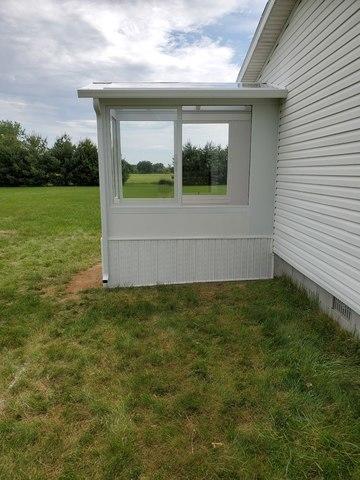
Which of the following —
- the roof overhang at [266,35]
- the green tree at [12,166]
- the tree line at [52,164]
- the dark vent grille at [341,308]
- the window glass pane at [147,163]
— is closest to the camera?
the dark vent grille at [341,308]

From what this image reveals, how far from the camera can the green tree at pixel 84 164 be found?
27.9 m

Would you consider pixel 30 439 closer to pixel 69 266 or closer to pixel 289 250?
pixel 289 250

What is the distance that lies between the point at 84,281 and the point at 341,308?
3.79 m

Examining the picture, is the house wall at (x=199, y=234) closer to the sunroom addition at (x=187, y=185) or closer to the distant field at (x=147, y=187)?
the sunroom addition at (x=187, y=185)

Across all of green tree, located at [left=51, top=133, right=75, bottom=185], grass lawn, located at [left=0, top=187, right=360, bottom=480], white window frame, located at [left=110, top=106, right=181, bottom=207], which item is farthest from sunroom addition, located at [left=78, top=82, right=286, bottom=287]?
green tree, located at [left=51, top=133, right=75, bottom=185]

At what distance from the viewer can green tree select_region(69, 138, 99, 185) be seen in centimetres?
2792

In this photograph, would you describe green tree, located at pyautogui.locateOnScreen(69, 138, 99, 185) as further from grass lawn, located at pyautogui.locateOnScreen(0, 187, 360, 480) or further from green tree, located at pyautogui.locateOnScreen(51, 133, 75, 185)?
grass lawn, located at pyautogui.locateOnScreen(0, 187, 360, 480)

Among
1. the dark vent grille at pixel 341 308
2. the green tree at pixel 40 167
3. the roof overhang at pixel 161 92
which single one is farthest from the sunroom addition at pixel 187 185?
the green tree at pixel 40 167

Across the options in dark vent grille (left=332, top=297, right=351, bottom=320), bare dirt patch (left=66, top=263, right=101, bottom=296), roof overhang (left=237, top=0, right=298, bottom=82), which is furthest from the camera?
bare dirt patch (left=66, top=263, right=101, bottom=296)

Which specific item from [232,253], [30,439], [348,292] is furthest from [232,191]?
[30,439]

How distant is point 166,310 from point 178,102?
2.82m

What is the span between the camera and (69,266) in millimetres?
6367

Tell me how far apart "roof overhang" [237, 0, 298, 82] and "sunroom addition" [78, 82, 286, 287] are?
0.83 metres

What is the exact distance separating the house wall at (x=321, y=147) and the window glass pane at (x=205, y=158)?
0.84 meters
